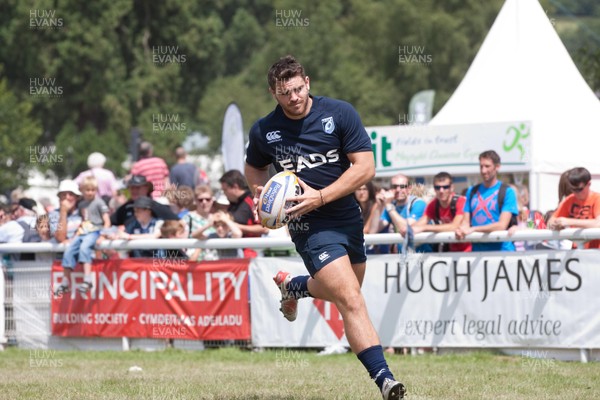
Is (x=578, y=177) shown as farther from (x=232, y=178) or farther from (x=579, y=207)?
(x=232, y=178)

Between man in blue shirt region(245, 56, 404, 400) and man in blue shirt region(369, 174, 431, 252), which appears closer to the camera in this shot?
man in blue shirt region(245, 56, 404, 400)

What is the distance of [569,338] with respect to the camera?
11430 mm

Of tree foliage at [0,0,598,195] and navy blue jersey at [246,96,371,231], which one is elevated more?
tree foliage at [0,0,598,195]

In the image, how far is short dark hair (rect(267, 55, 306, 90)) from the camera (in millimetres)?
7848

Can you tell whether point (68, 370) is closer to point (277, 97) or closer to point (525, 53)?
point (277, 97)

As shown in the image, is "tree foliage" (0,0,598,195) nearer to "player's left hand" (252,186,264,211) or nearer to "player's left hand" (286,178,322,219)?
"player's left hand" (252,186,264,211)

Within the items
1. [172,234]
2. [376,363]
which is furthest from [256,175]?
[172,234]

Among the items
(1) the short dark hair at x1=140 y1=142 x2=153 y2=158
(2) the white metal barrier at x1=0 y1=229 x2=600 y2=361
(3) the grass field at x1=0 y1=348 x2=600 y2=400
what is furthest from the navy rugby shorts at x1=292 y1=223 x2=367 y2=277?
(1) the short dark hair at x1=140 y1=142 x2=153 y2=158

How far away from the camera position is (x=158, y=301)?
13367mm

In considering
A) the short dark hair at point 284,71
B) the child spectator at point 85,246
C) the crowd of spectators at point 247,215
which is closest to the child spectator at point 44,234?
the crowd of spectators at point 247,215

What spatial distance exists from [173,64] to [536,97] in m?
33.1

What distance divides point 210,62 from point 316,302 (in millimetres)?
41617

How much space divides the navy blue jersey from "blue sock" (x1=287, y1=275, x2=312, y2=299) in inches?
19.2

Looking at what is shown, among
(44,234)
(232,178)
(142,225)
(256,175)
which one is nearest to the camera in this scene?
(256,175)
